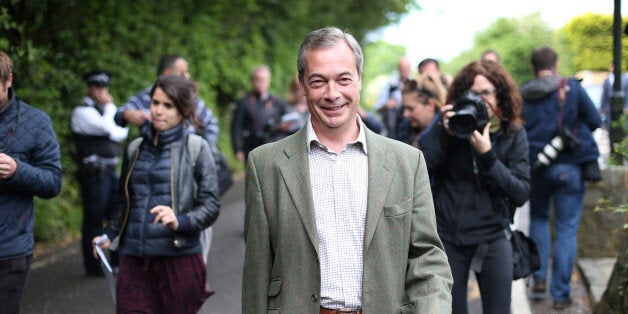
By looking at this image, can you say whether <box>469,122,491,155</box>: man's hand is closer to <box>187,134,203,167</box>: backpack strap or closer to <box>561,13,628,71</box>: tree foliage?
<box>187,134,203,167</box>: backpack strap

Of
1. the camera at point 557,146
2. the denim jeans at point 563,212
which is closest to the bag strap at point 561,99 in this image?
the camera at point 557,146

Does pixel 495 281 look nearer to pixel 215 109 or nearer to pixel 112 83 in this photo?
pixel 112 83

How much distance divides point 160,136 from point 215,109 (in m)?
12.4

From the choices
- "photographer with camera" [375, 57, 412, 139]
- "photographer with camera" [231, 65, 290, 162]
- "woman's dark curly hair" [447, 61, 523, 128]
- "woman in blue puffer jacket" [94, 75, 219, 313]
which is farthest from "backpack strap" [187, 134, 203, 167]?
"photographer with camera" [375, 57, 412, 139]

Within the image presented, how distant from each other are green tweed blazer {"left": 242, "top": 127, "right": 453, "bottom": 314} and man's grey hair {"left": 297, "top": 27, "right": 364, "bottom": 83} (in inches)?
11.6

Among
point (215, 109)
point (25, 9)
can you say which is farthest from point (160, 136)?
point (215, 109)

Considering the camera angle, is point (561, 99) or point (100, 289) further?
point (100, 289)

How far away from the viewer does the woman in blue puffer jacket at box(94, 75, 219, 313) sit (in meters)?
5.06

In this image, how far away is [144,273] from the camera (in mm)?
5125

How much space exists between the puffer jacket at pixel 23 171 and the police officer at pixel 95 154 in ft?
11.2

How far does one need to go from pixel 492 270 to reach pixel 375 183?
80.7 inches

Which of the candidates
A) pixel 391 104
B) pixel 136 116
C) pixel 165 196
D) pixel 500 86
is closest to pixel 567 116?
pixel 500 86

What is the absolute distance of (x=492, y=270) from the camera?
5.07m

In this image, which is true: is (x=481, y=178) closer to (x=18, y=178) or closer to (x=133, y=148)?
(x=133, y=148)
